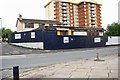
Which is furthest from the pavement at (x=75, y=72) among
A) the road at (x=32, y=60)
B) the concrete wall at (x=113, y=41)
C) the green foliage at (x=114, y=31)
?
the green foliage at (x=114, y=31)

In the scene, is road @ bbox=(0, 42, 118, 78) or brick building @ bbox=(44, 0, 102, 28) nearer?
road @ bbox=(0, 42, 118, 78)

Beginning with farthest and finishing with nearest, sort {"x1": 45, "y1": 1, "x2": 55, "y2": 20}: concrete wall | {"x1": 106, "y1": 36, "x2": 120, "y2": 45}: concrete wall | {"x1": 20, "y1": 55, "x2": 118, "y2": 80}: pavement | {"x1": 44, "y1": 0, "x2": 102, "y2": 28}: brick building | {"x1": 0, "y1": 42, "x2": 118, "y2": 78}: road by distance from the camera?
{"x1": 44, "y1": 0, "x2": 102, "y2": 28}: brick building, {"x1": 45, "y1": 1, "x2": 55, "y2": 20}: concrete wall, {"x1": 106, "y1": 36, "x2": 120, "y2": 45}: concrete wall, {"x1": 0, "y1": 42, "x2": 118, "y2": 78}: road, {"x1": 20, "y1": 55, "x2": 118, "y2": 80}: pavement

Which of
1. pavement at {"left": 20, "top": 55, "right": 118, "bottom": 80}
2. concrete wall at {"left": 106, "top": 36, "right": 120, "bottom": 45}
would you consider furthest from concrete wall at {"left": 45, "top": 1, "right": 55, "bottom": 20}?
pavement at {"left": 20, "top": 55, "right": 118, "bottom": 80}

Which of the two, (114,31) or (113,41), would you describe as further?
(114,31)

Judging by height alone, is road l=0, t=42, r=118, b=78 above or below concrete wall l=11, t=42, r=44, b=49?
below

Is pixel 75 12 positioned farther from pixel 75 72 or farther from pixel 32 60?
pixel 75 72

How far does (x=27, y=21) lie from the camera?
218ft

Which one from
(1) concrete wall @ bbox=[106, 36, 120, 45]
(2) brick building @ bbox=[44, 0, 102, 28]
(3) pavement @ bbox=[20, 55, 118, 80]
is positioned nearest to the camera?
(3) pavement @ bbox=[20, 55, 118, 80]

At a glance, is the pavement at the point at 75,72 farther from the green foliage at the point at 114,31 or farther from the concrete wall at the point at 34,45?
the green foliage at the point at 114,31

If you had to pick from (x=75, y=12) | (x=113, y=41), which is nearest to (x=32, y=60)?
(x=113, y=41)

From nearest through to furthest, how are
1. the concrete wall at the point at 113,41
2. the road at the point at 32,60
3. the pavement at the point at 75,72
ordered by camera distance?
1. the pavement at the point at 75,72
2. the road at the point at 32,60
3. the concrete wall at the point at 113,41

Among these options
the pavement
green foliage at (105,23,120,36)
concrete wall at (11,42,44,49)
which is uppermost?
green foliage at (105,23,120,36)

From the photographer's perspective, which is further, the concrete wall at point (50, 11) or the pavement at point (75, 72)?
the concrete wall at point (50, 11)

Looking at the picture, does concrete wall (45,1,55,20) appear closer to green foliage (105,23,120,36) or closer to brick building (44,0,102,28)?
brick building (44,0,102,28)
